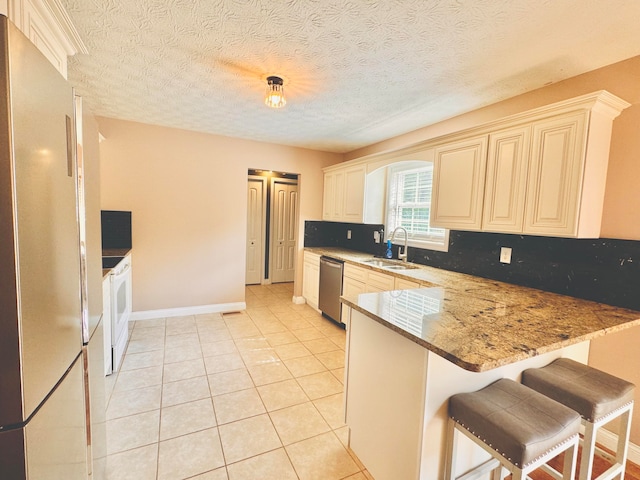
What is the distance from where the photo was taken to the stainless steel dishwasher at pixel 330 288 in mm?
3775

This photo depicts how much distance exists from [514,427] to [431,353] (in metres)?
0.37

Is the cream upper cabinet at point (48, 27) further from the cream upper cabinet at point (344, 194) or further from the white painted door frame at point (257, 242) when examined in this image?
the white painted door frame at point (257, 242)

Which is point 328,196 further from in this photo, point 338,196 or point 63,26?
point 63,26

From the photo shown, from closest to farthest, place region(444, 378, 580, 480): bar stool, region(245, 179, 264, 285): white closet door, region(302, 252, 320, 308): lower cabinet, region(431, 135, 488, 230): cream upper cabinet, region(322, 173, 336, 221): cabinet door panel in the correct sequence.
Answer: region(444, 378, 580, 480): bar stool
region(431, 135, 488, 230): cream upper cabinet
region(302, 252, 320, 308): lower cabinet
region(322, 173, 336, 221): cabinet door panel
region(245, 179, 264, 285): white closet door

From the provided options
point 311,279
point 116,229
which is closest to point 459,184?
point 311,279

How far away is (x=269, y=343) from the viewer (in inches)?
130

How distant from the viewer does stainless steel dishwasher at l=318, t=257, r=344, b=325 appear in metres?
3.78

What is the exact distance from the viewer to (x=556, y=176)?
1.94 metres

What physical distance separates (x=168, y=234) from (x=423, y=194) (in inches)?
132

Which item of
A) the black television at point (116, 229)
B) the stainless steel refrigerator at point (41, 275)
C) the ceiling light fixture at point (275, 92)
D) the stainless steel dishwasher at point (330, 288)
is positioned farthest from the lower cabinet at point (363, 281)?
the black television at point (116, 229)

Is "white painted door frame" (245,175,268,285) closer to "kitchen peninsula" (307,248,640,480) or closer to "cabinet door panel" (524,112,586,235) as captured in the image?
"kitchen peninsula" (307,248,640,480)

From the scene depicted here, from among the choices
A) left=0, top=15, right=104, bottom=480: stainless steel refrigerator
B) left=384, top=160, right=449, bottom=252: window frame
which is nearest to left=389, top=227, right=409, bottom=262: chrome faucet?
left=384, top=160, right=449, bottom=252: window frame

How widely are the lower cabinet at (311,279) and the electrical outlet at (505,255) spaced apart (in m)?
2.39

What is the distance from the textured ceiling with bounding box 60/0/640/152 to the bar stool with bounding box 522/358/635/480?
6.17 feet
